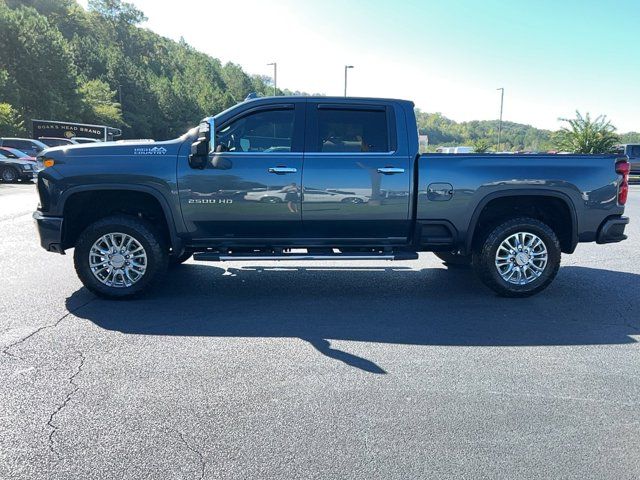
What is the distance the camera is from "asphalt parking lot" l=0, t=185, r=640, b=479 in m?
2.75

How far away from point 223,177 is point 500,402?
345 cm

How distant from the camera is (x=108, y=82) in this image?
6244 cm

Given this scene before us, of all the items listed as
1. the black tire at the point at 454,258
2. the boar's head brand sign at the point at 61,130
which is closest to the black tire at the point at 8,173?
the boar's head brand sign at the point at 61,130

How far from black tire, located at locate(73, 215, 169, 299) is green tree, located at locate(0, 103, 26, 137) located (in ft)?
114

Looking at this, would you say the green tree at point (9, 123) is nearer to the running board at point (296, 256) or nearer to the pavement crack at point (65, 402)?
the running board at point (296, 256)

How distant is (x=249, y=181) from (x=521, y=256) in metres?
3.13

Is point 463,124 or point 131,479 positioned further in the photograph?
point 463,124

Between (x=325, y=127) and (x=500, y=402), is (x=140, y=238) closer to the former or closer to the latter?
(x=325, y=127)

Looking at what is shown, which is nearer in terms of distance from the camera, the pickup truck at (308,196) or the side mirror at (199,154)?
the side mirror at (199,154)

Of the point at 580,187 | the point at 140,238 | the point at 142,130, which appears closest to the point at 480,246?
the point at 580,187

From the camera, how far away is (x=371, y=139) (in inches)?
222

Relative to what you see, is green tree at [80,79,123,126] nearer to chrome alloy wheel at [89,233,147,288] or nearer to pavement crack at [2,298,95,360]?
chrome alloy wheel at [89,233,147,288]

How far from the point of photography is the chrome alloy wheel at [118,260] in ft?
17.9

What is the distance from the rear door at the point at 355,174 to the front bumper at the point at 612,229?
7.12ft
